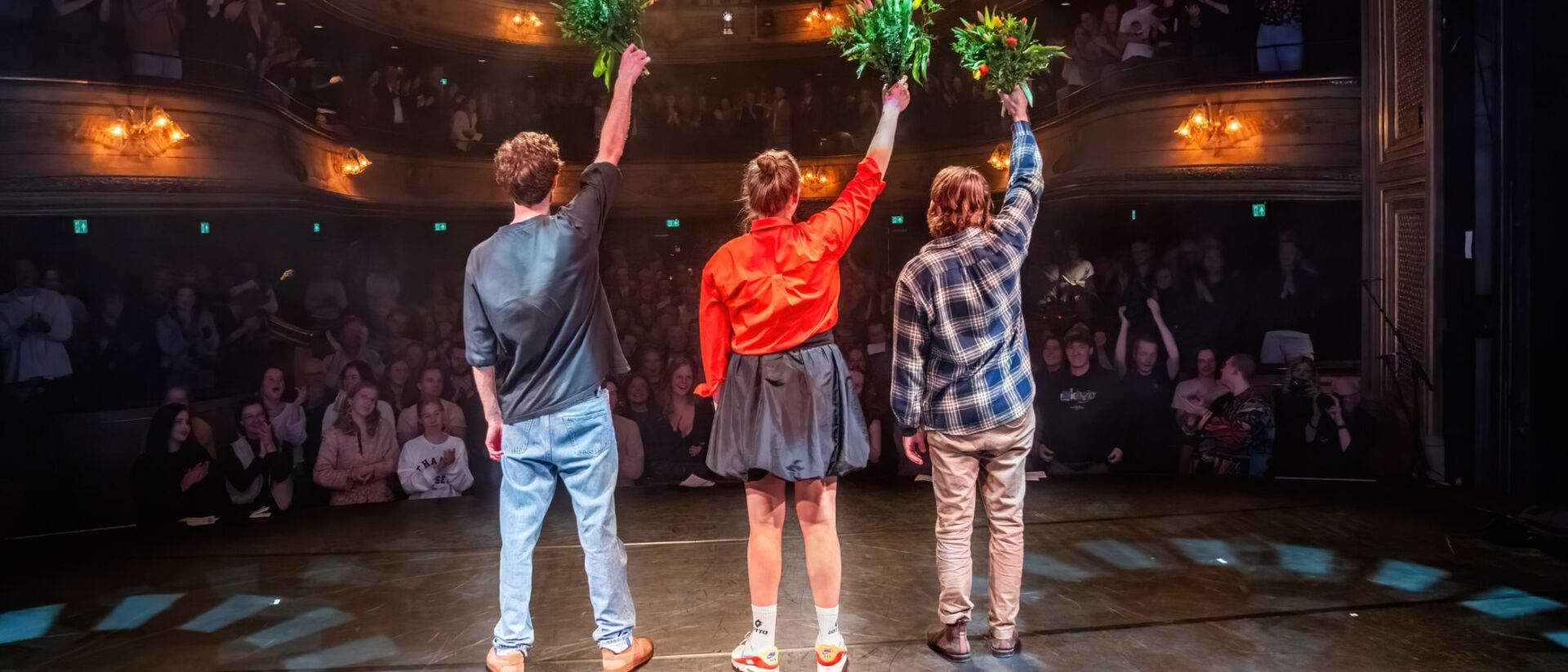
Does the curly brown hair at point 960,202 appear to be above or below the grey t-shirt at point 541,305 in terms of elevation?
above

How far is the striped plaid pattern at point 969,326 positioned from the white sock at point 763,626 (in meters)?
0.70

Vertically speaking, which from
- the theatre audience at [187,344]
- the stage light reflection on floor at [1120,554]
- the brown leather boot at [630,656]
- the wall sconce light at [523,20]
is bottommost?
the stage light reflection on floor at [1120,554]

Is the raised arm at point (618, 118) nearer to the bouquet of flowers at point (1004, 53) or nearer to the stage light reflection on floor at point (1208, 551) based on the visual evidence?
the bouquet of flowers at point (1004, 53)

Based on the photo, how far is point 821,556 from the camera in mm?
2736

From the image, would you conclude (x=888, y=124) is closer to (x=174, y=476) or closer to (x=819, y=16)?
(x=174, y=476)

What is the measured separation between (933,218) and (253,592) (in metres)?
3.23

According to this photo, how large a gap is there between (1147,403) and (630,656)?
435cm

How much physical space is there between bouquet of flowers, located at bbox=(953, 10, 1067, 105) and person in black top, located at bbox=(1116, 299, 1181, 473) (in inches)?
143

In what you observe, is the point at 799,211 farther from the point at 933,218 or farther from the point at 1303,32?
the point at 933,218

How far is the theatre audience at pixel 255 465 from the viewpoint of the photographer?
18.2 feet

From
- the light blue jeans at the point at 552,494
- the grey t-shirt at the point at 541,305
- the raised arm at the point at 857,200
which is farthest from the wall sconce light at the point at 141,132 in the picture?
the raised arm at the point at 857,200

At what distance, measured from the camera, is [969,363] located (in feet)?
9.36

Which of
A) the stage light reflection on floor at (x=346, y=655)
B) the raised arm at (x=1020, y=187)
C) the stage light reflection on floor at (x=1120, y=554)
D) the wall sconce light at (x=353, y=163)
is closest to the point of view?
the raised arm at (x=1020, y=187)

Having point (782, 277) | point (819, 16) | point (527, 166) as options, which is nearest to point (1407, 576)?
point (782, 277)
